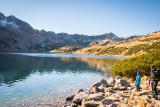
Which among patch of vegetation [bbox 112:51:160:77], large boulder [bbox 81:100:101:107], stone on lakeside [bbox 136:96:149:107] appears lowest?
large boulder [bbox 81:100:101:107]

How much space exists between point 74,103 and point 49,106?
131 inches

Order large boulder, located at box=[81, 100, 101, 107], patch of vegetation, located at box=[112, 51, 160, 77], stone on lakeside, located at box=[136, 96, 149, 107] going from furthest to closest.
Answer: patch of vegetation, located at box=[112, 51, 160, 77]
large boulder, located at box=[81, 100, 101, 107]
stone on lakeside, located at box=[136, 96, 149, 107]

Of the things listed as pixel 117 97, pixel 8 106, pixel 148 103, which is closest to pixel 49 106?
pixel 8 106

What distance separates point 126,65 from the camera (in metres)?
48.7

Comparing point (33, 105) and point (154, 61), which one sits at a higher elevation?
point (154, 61)

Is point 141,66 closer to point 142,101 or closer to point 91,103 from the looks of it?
point 91,103

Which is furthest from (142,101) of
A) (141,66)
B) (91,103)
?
(141,66)

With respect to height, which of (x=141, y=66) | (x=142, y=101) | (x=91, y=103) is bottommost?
(x=91, y=103)

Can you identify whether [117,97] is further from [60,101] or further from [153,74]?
[60,101]

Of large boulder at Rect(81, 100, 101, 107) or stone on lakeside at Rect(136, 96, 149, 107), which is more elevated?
stone on lakeside at Rect(136, 96, 149, 107)

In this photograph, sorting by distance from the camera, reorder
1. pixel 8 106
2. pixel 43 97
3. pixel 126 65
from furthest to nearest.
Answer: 1. pixel 126 65
2. pixel 43 97
3. pixel 8 106

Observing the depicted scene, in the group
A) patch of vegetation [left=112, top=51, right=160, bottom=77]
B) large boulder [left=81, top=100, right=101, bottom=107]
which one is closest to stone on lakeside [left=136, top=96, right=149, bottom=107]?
large boulder [left=81, top=100, right=101, bottom=107]

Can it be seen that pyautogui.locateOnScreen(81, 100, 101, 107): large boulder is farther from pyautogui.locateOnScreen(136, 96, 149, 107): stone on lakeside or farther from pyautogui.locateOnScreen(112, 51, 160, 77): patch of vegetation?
pyautogui.locateOnScreen(112, 51, 160, 77): patch of vegetation

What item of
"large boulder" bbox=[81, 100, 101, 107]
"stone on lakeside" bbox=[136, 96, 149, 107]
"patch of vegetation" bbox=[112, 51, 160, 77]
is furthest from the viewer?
"patch of vegetation" bbox=[112, 51, 160, 77]
